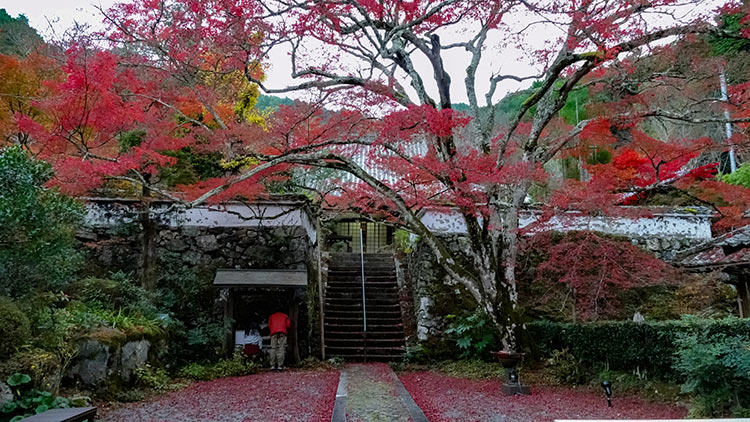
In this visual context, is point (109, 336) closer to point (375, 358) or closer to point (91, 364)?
point (91, 364)

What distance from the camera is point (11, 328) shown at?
491cm

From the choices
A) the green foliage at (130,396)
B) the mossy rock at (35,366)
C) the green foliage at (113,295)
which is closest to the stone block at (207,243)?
the green foliage at (113,295)

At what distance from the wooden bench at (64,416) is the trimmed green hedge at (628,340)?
21.5 feet

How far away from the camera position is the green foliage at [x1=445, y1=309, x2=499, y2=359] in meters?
10.1

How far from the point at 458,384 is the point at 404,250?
8.31 m

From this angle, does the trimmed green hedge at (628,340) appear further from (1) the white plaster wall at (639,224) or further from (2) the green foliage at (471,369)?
(1) the white plaster wall at (639,224)

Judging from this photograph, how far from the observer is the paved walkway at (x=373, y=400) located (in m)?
5.50

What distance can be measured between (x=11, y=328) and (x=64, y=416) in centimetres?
141

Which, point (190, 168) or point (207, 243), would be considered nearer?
point (207, 243)

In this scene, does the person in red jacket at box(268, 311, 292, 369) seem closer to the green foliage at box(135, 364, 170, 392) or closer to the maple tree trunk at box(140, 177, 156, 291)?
the green foliage at box(135, 364, 170, 392)

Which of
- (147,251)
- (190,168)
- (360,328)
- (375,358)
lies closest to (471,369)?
(375,358)

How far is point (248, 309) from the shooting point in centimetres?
1067

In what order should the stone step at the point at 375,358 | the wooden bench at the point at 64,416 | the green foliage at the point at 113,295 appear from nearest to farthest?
the wooden bench at the point at 64,416 → the green foliage at the point at 113,295 → the stone step at the point at 375,358

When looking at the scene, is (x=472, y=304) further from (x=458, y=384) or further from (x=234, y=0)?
(x=234, y=0)
